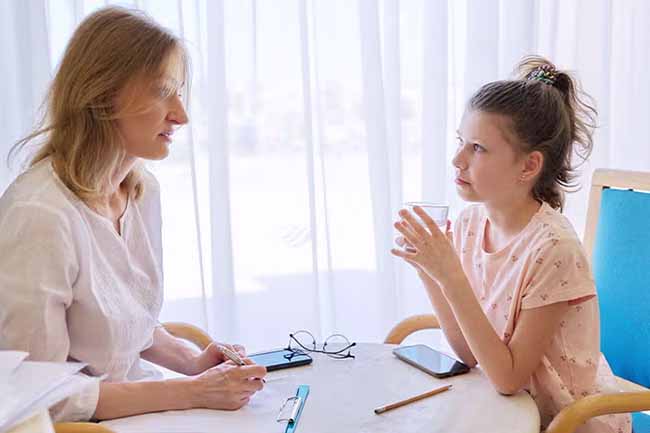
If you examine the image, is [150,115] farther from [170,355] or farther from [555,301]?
[555,301]

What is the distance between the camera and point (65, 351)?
1.11 metres

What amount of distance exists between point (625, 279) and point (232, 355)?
89cm

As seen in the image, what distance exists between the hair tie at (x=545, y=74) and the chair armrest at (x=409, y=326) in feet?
1.81

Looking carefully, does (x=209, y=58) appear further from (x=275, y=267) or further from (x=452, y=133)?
(x=452, y=133)

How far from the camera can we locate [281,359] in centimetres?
135

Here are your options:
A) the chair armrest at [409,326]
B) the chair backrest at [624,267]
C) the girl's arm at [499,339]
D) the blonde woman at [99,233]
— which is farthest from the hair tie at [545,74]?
the blonde woman at [99,233]

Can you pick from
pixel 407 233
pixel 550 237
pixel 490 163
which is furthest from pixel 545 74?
pixel 407 233

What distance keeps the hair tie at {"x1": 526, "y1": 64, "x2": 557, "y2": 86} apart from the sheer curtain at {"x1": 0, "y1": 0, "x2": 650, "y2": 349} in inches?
28.0

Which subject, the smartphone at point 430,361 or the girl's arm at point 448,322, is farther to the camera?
the girl's arm at point 448,322

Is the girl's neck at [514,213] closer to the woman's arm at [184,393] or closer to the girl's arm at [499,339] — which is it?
the girl's arm at [499,339]

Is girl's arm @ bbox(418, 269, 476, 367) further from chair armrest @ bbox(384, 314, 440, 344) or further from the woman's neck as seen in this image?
the woman's neck

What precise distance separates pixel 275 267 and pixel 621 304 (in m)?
1.01

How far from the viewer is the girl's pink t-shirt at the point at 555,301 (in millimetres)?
1264

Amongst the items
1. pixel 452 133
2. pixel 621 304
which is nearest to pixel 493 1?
pixel 452 133
